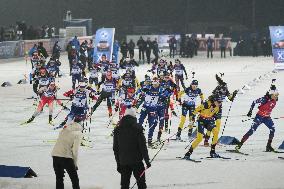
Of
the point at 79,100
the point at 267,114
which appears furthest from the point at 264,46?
the point at 267,114

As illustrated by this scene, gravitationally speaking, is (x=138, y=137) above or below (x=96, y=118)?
above

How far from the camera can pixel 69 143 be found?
948cm

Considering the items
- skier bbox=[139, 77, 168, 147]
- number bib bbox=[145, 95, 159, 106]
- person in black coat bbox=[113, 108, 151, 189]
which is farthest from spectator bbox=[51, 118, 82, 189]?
number bib bbox=[145, 95, 159, 106]

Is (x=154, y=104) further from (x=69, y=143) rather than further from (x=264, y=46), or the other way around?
(x=264, y=46)

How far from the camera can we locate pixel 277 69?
35594 mm

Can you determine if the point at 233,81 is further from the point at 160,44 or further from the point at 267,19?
the point at 267,19

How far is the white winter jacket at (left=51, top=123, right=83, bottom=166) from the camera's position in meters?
9.46

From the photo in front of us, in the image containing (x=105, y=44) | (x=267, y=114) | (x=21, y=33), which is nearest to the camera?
(x=267, y=114)

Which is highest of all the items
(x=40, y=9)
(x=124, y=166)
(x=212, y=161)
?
(x=40, y=9)

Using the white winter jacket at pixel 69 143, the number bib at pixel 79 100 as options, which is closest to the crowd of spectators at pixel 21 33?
the number bib at pixel 79 100

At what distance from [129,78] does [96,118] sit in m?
1.71

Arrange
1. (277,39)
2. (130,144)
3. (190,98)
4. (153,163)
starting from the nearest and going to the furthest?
1. (130,144)
2. (153,163)
3. (190,98)
4. (277,39)

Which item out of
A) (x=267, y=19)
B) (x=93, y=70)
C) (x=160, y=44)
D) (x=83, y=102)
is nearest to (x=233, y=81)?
(x=93, y=70)

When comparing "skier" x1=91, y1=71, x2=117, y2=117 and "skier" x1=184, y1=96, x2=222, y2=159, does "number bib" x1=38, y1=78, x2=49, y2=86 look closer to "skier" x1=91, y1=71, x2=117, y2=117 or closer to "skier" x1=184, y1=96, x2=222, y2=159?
"skier" x1=91, y1=71, x2=117, y2=117
